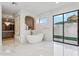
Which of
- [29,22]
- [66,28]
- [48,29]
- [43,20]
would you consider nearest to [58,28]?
[66,28]

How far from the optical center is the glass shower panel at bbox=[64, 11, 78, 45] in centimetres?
619

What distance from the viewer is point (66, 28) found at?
689 centimetres

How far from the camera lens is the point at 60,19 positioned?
7371mm

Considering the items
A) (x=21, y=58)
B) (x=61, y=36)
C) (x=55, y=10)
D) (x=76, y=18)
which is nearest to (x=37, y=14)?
(x=55, y=10)

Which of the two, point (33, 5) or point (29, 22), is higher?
point (33, 5)

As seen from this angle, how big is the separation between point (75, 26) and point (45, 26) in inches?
125

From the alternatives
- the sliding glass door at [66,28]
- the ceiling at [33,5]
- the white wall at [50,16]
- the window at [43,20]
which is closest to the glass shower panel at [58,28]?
the sliding glass door at [66,28]

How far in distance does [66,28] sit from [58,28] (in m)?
0.87

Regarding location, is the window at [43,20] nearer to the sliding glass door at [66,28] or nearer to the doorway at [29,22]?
the doorway at [29,22]

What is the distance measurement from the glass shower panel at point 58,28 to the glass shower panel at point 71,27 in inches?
A: 17.0

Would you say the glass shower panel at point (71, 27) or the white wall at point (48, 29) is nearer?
the glass shower panel at point (71, 27)

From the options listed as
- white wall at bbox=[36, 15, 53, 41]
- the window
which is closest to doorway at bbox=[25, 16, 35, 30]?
the window

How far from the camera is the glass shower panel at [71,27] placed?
6187 mm

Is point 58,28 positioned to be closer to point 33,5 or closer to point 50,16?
point 50,16
